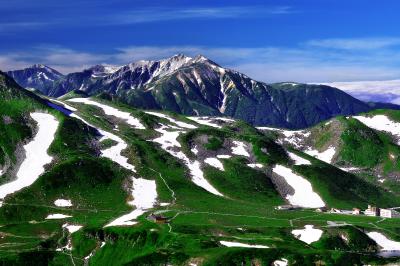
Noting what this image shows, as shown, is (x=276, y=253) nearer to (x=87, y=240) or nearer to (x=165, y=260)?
(x=165, y=260)

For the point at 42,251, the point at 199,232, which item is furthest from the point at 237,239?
the point at 42,251

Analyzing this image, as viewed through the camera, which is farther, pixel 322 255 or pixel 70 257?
pixel 70 257

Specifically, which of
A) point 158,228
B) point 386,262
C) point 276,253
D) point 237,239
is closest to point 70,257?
point 158,228

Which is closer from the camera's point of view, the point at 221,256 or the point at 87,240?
the point at 221,256

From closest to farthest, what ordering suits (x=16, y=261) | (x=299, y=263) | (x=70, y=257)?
(x=299, y=263), (x=16, y=261), (x=70, y=257)

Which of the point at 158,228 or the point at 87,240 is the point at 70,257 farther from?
the point at 158,228

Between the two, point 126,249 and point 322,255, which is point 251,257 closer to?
point 322,255

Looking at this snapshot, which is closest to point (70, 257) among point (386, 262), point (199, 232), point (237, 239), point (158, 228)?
point (158, 228)

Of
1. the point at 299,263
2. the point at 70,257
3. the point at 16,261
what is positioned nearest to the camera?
the point at 299,263
